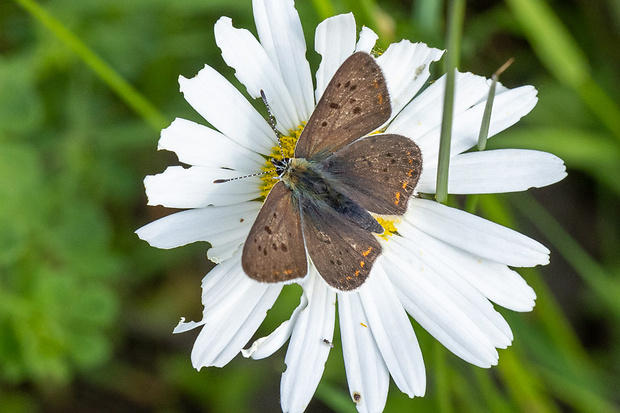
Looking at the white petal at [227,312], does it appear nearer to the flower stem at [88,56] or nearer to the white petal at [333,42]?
the white petal at [333,42]

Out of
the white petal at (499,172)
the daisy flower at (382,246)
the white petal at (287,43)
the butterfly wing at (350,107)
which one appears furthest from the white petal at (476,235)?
the white petal at (287,43)

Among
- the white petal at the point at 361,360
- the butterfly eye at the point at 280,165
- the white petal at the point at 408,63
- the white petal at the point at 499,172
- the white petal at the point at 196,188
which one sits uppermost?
the white petal at the point at 408,63

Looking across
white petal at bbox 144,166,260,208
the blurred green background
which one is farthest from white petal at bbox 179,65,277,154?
the blurred green background

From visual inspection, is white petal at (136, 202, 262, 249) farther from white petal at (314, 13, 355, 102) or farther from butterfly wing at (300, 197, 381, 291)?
white petal at (314, 13, 355, 102)

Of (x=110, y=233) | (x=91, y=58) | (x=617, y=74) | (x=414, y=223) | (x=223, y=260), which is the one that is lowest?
(x=110, y=233)

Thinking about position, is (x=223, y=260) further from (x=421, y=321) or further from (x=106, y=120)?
(x=106, y=120)

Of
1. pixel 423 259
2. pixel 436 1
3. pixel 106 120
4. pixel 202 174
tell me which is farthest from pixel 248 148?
pixel 106 120
